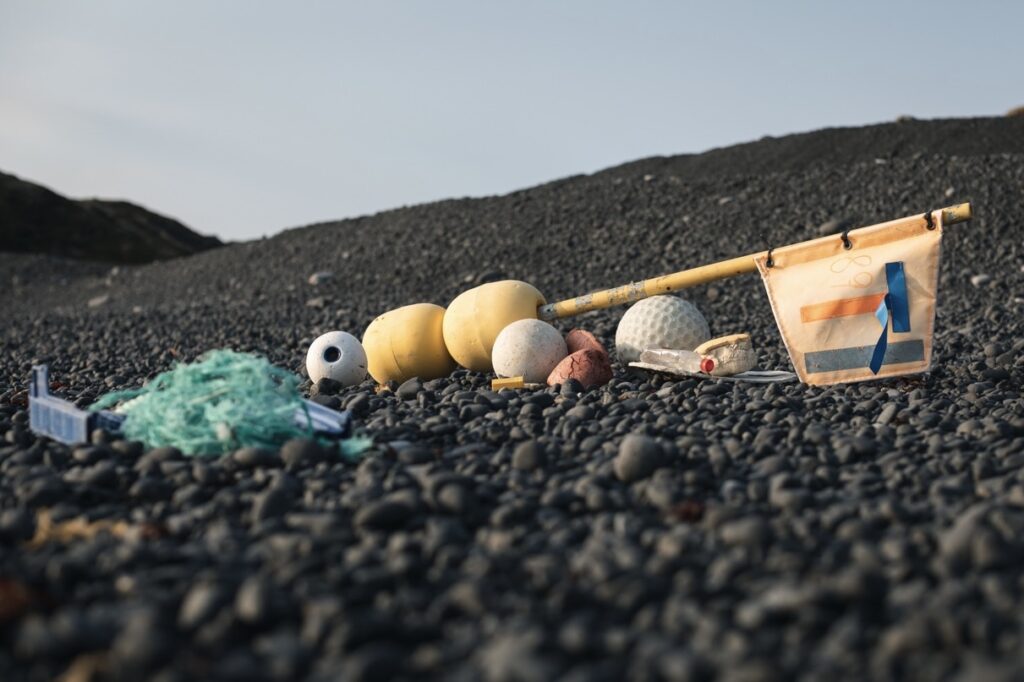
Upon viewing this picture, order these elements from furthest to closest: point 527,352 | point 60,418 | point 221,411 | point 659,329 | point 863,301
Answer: point 659,329 < point 527,352 < point 863,301 < point 60,418 < point 221,411

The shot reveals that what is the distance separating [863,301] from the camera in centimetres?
555

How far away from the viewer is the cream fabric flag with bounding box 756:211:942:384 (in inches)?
215

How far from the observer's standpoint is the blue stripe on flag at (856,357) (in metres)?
5.48

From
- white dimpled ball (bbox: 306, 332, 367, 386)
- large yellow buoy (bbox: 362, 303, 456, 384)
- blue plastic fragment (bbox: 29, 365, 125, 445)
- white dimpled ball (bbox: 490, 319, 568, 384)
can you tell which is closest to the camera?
blue plastic fragment (bbox: 29, 365, 125, 445)

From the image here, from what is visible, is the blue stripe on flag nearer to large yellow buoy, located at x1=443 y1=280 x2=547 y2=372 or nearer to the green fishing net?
large yellow buoy, located at x1=443 y1=280 x2=547 y2=372

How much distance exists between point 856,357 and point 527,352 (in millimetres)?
2019

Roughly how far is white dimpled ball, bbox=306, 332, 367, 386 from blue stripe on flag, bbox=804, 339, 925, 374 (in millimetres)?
3034

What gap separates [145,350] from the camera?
396 inches

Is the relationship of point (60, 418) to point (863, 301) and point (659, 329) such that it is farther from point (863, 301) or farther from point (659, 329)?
point (863, 301)

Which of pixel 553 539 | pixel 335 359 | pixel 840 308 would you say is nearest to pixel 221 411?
pixel 553 539

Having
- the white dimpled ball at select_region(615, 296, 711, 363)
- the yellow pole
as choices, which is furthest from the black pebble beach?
the yellow pole

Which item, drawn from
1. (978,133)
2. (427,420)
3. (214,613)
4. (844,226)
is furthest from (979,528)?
(978,133)

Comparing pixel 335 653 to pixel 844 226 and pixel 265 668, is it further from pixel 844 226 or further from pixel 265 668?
pixel 844 226

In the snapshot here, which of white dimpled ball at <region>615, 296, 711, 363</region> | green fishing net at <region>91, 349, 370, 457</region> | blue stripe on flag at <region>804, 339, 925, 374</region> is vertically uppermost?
green fishing net at <region>91, 349, 370, 457</region>
